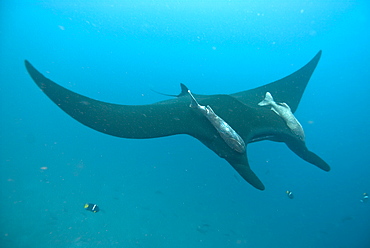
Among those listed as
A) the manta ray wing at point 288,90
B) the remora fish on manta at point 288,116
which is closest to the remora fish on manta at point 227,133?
the remora fish on manta at point 288,116

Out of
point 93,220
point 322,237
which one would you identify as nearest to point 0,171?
point 93,220

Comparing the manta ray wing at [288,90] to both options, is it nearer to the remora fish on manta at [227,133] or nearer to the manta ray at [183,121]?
the manta ray at [183,121]

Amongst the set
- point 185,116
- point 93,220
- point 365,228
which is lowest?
point 93,220

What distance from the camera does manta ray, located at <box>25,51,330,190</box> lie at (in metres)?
3.32

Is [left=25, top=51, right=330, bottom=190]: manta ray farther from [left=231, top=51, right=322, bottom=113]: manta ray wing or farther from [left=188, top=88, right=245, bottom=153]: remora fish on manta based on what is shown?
[left=231, top=51, right=322, bottom=113]: manta ray wing

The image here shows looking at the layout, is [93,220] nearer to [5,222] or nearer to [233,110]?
[5,222]

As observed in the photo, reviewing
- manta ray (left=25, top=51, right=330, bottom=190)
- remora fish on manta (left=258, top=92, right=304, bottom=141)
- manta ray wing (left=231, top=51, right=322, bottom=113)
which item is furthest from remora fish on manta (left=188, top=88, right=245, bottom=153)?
manta ray wing (left=231, top=51, right=322, bottom=113)

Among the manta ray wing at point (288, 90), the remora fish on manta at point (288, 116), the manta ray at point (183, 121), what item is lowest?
the manta ray at point (183, 121)

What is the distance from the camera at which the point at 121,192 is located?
53.8ft

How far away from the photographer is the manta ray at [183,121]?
332cm

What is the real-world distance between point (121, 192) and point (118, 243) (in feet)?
14.0

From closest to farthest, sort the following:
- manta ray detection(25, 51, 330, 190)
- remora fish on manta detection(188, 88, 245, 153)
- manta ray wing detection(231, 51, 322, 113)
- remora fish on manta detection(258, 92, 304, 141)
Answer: manta ray detection(25, 51, 330, 190) → remora fish on manta detection(188, 88, 245, 153) → remora fish on manta detection(258, 92, 304, 141) → manta ray wing detection(231, 51, 322, 113)

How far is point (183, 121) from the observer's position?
4.04 m

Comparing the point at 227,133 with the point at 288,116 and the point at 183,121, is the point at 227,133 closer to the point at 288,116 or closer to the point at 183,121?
the point at 183,121
